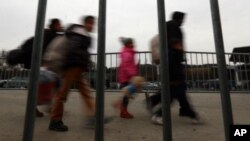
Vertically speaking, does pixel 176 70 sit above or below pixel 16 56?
below

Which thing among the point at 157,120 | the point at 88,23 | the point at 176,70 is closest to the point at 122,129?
the point at 157,120

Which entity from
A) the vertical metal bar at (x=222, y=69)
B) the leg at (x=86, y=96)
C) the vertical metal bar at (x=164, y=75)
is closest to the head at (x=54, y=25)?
the leg at (x=86, y=96)

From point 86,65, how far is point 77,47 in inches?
11.8

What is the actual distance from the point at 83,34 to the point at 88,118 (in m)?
1.25

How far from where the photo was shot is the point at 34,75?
1.64 m

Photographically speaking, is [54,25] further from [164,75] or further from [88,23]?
[164,75]

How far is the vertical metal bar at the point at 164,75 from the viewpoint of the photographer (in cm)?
164

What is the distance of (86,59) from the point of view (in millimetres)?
4398

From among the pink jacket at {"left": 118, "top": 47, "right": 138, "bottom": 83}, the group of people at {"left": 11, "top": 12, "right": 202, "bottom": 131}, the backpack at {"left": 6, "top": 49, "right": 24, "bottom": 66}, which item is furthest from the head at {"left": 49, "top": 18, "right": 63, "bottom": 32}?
the pink jacket at {"left": 118, "top": 47, "right": 138, "bottom": 83}

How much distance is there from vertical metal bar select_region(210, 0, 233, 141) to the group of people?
9.49ft

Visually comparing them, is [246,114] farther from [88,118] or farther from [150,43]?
[88,118]

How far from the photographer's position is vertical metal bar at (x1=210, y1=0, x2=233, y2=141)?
4.96ft

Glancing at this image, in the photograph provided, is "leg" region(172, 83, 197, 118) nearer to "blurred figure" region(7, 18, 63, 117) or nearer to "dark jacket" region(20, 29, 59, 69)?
"blurred figure" region(7, 18, 63, 117)

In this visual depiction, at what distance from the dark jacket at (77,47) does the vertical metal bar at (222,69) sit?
2883 millimetres
